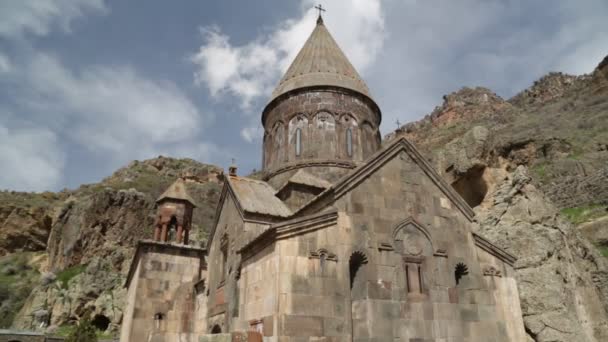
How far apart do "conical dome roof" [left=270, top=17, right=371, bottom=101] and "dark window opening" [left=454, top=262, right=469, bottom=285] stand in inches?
240

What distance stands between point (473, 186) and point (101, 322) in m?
18.9

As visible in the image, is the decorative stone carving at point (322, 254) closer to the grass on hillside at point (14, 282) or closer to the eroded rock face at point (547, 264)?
the eroded rock face at point (547, 264)

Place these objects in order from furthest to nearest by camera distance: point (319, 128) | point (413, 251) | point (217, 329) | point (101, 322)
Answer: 1. point (101, 322)
2. point (319, 128)
3. point (217, 329)
4. point (413, 251)

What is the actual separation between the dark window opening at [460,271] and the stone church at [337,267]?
2 cm

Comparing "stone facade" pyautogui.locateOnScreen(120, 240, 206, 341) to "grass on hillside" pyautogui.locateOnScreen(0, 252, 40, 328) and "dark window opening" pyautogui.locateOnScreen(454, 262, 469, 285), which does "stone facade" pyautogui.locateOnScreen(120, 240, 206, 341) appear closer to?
"dark window opening" pyautogui.locateOnScreen(454, 262, 469, 285)

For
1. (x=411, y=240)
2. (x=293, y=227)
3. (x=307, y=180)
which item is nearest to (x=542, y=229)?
(x=411, y=240)

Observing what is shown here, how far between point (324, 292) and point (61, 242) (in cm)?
2637

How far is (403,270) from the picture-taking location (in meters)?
6.40

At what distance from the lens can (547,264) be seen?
8.22 meters

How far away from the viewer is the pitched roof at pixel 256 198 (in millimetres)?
7832

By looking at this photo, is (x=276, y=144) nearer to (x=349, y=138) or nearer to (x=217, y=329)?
(x=349, y=138)

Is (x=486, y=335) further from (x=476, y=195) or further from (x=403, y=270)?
(x=476, y=195)

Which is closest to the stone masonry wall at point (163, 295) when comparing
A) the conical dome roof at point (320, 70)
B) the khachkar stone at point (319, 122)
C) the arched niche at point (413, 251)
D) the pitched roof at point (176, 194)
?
the pitched roof at point (176, 194)

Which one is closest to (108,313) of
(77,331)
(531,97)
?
(77,331)
